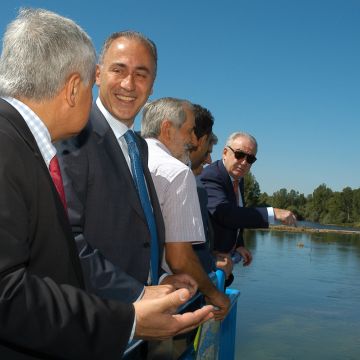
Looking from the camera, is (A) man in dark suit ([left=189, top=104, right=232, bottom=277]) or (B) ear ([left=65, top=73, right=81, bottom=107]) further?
(A) man in dark suit ([left=189, top=104, right=232, bottom=277])

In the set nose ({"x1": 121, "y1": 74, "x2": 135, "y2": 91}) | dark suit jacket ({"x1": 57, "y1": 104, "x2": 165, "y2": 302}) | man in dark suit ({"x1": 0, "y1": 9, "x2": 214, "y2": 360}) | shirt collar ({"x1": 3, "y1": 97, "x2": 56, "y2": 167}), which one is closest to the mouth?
nose ({"x1": 121, "y1": 74, "x2": 135, "y2": 91})

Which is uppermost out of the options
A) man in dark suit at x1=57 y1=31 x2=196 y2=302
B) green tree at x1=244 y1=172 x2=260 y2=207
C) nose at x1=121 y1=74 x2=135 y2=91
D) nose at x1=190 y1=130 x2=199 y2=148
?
green tree at x1=244 y1=172 x2=260 y2=207

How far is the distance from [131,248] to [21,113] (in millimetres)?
829

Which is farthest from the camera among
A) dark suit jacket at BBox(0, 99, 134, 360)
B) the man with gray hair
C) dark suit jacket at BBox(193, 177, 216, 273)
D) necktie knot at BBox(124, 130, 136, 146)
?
dark suit jacket at BBox(193, 177, 216, 273)

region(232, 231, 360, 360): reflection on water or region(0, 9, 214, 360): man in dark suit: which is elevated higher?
region(0, 9, 214, 360): man in dark suit

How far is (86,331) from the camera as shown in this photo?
1070 millimetres

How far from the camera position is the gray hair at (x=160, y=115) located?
2.69 meters

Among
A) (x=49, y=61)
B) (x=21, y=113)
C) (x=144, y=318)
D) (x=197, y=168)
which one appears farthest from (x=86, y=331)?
(x=197, y=168)

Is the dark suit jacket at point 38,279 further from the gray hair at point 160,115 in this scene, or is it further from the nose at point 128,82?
the gray hair at point 160,115

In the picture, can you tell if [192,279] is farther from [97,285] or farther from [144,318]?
[144,318]

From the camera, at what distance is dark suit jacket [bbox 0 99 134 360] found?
3.31 feet

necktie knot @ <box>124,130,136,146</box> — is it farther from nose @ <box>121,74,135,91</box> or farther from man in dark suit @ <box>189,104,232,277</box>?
man in dark suit @ <box>189,104,232,277</box>

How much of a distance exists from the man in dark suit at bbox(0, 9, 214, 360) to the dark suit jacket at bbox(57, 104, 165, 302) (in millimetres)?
351

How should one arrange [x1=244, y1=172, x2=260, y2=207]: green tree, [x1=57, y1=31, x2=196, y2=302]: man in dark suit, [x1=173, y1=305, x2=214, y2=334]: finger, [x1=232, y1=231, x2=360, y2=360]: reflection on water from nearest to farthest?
[x1=173, y1=305, x2=214, y2=334]: finger, [x1=57, y1=31, x2=196, y2=302]: man in dark suit, [x1=232, y1=231, x2=360, y2=360]: reflection on water, [x1=244, y1=172, x2=260, y2=207]: green tree
